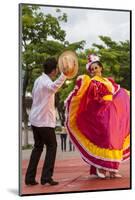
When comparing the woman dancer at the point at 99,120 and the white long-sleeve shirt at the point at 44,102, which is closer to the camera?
the white long-sleeve shirt at the point at 44,102

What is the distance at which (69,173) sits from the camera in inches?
217

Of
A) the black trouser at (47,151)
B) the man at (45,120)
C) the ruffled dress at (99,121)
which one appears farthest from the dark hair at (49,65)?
the black trouser at (47,151)

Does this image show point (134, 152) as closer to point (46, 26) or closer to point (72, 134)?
point (72, 134)

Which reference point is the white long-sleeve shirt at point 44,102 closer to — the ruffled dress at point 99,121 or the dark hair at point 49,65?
the dark hair at point 49,65

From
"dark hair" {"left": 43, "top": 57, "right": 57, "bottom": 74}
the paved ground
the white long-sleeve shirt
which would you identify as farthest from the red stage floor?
"dark hair" {"left": 43, "top": 57, "right": 57, "bottom": 74}

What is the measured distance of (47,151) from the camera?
5.43m

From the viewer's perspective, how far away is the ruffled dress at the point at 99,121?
5.53m

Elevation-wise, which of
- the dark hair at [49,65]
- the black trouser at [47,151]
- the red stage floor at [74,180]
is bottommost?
the red stage floor at [74,180]

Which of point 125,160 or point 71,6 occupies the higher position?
point 71,6

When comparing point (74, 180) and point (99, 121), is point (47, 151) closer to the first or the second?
point (74, 180)

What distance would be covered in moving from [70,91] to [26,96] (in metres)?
0.38

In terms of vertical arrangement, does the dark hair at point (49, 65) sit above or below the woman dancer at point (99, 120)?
above

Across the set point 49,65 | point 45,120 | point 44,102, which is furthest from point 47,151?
point 49,65

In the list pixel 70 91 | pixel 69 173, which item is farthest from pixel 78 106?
pixel 69 173
